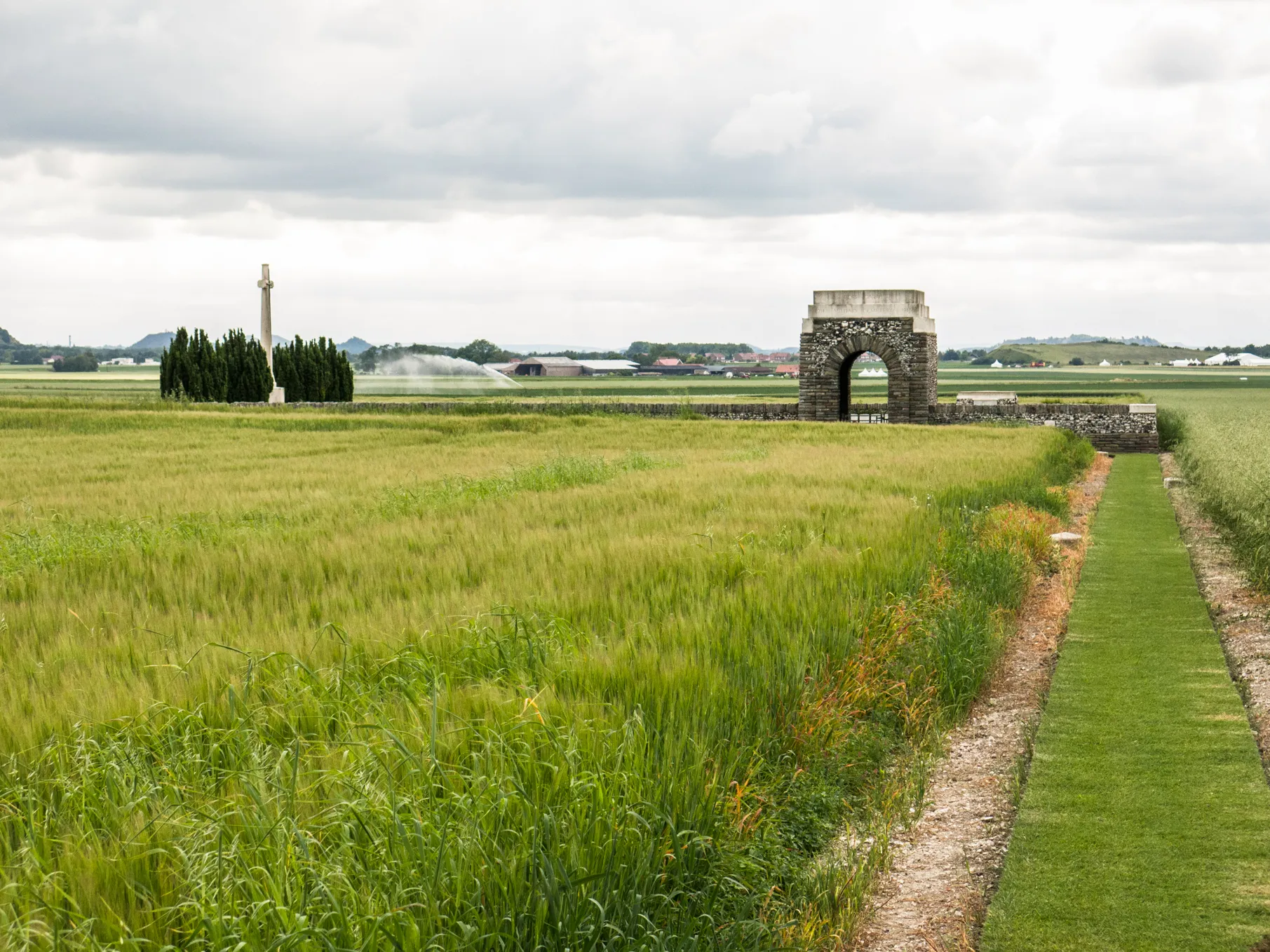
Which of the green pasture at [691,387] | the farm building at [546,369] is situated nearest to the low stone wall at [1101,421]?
the green pasture at [691,387]

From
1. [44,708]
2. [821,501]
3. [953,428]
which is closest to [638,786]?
[44,708]

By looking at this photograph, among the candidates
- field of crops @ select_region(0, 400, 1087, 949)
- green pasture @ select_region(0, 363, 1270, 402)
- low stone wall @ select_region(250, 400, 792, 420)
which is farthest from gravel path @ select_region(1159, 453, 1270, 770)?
green pasture @ select_region(0, 363, 1270, 402)

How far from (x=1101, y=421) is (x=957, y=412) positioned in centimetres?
387

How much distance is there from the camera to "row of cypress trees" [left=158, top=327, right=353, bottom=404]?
39594 mm

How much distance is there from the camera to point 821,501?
11.2m

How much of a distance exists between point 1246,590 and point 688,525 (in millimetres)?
5130

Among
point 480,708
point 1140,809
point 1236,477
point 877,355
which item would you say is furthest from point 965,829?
point 877,355

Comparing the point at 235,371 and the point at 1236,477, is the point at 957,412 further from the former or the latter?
Result: the point at 235,371

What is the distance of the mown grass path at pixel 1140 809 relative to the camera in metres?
4.18

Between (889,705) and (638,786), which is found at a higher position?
(638,786)

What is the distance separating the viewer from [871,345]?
3316 centimetres

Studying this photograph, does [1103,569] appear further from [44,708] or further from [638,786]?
[44,708]

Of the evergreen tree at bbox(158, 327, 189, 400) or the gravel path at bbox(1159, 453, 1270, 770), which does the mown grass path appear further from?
the evergreen tree at bbox(158, 327, 189, 400)

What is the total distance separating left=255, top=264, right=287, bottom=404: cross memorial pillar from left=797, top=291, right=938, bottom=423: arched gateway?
1710 cm
